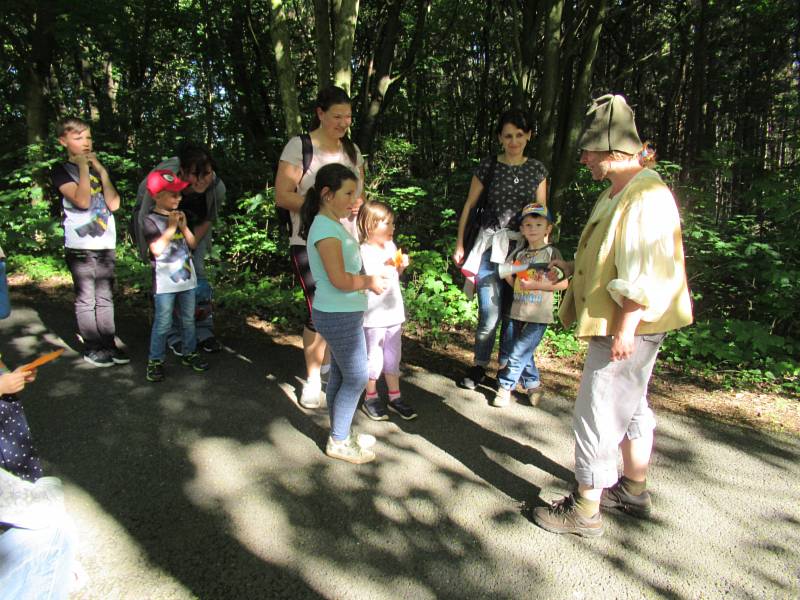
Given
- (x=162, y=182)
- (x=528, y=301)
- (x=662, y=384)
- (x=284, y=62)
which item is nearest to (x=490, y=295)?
(x=528, y=301)

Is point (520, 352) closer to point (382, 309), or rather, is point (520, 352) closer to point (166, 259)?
point (382, 309)

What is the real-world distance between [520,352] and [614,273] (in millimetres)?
1639

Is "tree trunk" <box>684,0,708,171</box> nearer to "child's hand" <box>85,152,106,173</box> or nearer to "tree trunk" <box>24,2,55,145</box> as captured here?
"child's hand" <box>85,152,106,173</box>

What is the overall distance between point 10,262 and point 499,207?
24.4 feet

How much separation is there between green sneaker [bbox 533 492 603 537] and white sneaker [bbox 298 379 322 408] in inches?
73.9

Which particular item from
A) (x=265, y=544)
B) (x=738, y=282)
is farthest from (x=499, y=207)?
(x=738, y=282)

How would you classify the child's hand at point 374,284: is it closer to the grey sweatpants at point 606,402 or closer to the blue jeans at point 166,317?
the grey sweatpants at point 606,402

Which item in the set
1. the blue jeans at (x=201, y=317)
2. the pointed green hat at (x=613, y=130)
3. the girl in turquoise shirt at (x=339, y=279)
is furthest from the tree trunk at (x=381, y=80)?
the pointed green hat at (x=613, y=130)

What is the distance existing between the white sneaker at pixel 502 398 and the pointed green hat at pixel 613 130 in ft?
7.09

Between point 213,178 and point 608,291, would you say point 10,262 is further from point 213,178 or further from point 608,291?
point 608,291

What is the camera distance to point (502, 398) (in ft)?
13.6

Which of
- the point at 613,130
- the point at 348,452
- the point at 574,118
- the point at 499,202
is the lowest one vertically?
the point at 348,452

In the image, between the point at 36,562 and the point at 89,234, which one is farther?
the point at 89,234

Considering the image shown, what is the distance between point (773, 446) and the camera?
3697 mm
